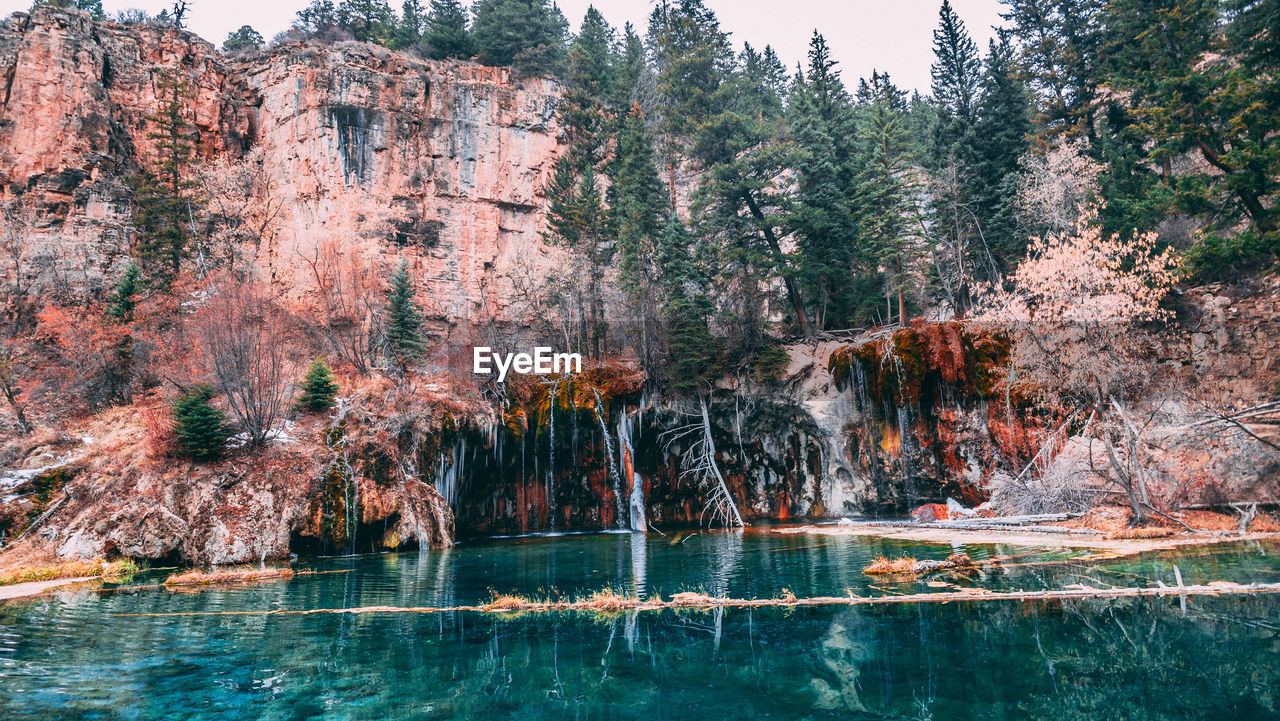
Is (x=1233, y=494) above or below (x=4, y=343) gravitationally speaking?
below

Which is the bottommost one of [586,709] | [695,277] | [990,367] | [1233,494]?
[586,709]

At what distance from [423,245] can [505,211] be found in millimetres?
5601

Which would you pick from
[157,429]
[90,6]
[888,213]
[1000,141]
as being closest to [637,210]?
[888,213]

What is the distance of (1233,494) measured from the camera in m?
15.6

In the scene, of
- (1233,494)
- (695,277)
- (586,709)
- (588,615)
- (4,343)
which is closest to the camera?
(586,709)

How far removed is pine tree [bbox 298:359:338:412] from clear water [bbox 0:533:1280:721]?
37.0 ft

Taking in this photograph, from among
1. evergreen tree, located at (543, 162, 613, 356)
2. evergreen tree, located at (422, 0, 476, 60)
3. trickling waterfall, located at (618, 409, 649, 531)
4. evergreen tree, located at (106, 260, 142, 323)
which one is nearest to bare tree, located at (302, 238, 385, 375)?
evergreen tree, located at (106, 260, 142, 323)

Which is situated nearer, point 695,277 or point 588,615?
point 588,615

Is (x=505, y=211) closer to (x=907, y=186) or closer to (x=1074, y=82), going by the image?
(x=907, y=186)

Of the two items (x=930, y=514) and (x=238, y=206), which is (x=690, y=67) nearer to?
(x=930, y=514)

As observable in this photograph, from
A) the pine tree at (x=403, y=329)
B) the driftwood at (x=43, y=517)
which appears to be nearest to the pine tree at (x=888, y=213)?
the pine tree at (x=403, y=329)

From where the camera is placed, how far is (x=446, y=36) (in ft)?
139

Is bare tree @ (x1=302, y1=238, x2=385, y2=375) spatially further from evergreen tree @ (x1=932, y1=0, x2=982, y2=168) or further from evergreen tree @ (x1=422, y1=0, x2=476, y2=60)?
evergreen tree @ (x1=932, y1=0, x2=982, y2=168)

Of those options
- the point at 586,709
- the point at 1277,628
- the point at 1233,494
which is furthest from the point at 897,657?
the point at 1233,494
